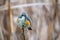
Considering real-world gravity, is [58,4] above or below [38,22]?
above

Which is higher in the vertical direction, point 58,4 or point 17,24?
point 58,4

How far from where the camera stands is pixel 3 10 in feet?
3.56

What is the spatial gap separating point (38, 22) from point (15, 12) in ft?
0.72

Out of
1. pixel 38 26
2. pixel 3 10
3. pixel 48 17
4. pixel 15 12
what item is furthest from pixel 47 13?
pixel 3 10

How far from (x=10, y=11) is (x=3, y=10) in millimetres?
60

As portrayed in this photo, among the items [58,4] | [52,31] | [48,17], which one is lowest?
[52,31]

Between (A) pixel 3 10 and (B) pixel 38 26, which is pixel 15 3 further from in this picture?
(B) pixel 38 26

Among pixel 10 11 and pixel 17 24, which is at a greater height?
pixel 10 11

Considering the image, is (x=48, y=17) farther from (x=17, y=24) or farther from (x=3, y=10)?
(x=3, y=10)

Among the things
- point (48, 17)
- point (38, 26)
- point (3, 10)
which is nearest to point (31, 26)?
point (38, 26)

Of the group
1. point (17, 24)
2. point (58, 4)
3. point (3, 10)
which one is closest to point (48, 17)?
point (58, 4)

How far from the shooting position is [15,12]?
43.3 inches

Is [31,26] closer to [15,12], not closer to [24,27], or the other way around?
[24,27]

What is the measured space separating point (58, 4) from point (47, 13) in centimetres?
12
